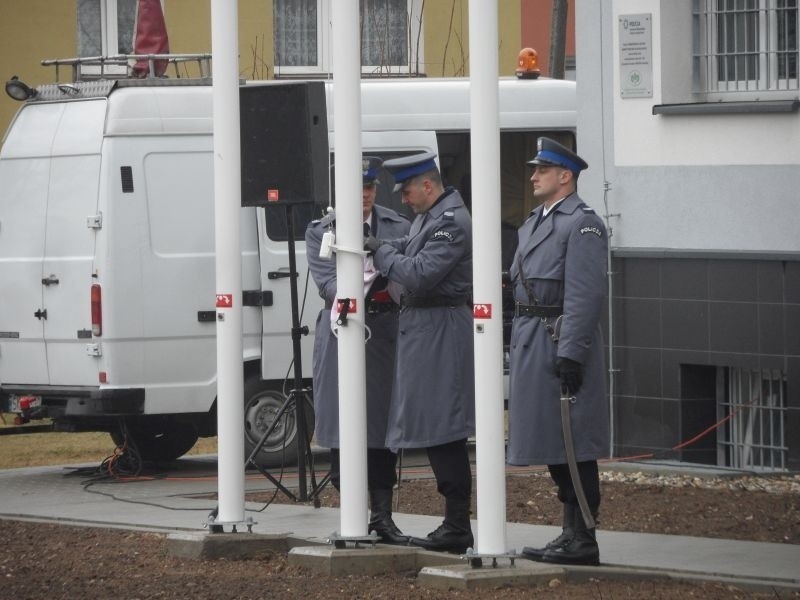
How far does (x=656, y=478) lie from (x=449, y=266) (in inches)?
151

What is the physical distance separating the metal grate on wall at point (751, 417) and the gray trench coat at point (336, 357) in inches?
140

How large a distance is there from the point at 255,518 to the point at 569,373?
297 cm

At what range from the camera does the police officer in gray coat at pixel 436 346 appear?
28.8ft

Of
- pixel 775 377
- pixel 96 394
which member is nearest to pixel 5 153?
pixel 96 394

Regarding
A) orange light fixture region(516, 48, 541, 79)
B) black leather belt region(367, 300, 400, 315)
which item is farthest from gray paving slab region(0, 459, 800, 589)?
orange light fixture region(516, 48, 541, 79)

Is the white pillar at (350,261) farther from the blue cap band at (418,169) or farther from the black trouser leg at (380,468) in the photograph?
the black trouser leg at (380,468)

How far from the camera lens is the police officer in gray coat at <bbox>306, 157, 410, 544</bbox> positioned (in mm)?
9453

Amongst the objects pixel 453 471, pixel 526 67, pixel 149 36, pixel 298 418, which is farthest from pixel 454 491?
pixel 526 67

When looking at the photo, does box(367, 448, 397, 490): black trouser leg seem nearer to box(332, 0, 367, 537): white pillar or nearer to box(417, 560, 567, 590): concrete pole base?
box(332, 0, 367, 537): white pillar

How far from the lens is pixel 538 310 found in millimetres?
8469

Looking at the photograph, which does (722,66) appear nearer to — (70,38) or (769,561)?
(769,561)

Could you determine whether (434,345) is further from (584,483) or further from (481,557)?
(481,557)

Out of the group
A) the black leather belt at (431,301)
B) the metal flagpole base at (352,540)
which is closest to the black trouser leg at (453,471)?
the metal flagpole base at (352,540)

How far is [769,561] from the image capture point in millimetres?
8609
